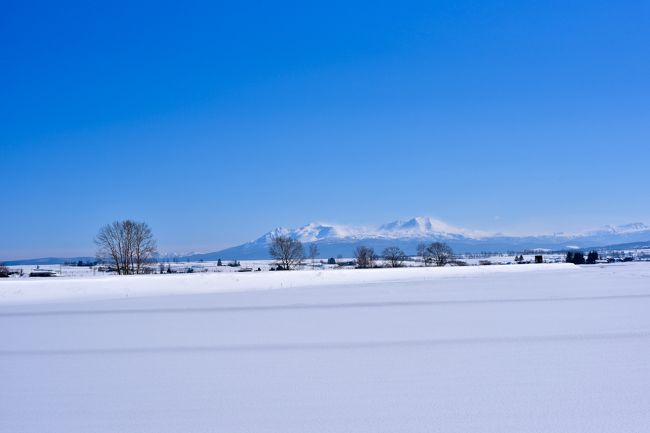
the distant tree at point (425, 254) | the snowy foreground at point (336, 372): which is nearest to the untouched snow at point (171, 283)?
the snowy foreground at point (336, 372)

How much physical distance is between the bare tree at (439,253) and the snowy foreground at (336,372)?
3167 inches

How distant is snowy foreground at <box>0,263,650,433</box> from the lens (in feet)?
11.3

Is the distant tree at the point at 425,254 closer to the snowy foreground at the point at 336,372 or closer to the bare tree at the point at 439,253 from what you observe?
the bare tree at the point at 439,253

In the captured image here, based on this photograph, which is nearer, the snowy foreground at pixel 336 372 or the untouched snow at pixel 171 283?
the snowy foreground at pixel 336 372

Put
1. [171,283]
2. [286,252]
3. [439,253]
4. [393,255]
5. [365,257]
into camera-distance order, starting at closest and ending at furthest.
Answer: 1. [171,283]
2. [286,252]
3. [365,257]
4. [393,255]
5. [439,253]

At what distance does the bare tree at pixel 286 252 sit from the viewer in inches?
2389

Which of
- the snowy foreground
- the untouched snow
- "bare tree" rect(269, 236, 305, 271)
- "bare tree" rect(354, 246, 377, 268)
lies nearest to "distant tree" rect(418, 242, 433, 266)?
"bare tree" rect(354, 246, 377, 268)

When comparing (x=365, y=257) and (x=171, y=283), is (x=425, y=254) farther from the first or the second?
(x=171, y=283)

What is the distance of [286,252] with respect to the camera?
6056 cm

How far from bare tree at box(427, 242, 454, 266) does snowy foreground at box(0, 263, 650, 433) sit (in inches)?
3167

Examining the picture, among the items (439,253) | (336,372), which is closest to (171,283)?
(336,372)

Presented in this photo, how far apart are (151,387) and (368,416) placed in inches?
82.2

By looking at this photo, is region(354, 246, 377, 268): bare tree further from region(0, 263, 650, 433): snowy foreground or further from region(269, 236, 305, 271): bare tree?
region(0, 263, 650, 433): snowy foreground

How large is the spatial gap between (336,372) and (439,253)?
290 ft
